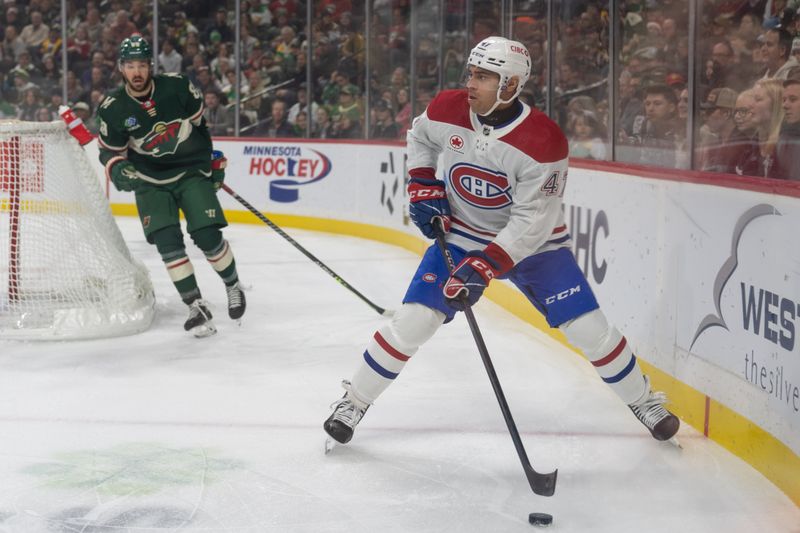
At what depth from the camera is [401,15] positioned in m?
7.69

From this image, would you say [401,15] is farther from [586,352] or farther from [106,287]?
[586,352]

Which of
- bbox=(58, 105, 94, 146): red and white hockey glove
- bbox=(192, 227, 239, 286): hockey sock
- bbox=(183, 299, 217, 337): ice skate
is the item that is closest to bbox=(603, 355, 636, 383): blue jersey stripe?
bbox=(183, 299, 217, 337): ice skate

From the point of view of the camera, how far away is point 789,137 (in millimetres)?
2660

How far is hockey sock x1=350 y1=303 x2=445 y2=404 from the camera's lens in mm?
2717

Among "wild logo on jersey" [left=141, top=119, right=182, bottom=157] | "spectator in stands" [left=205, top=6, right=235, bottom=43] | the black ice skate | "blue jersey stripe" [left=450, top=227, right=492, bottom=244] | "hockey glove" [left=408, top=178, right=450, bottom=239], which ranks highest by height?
"spectator in stands" [left=205, top=6, right=235, bottom=43]

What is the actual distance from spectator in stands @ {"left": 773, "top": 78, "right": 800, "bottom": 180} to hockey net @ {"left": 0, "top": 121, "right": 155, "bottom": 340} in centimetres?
265

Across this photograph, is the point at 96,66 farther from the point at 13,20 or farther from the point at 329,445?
the point at 329,445

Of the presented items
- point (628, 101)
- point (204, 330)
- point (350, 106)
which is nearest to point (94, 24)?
point (350, 106)

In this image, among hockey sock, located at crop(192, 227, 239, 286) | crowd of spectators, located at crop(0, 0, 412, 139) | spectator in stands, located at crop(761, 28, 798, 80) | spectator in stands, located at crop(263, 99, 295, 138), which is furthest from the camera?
spectator in stands, located at crop(263, 99, 295, 138)

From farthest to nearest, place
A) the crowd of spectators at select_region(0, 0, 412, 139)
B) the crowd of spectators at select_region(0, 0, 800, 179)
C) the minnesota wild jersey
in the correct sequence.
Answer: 1. the crowd of spectators at select_region(0, 0, 412, 139)
2. the minnesota wild jersey
3. the crowd of spectators at select_region(0, 0, 800, 179)

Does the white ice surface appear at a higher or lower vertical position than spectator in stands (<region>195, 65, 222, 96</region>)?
lower

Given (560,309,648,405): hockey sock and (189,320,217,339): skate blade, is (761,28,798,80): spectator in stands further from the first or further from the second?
(189,320,217,339): skate blade

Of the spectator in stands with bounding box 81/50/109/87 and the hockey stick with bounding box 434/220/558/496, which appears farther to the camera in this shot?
the spectator in stands with bounding box 81/50/109/87

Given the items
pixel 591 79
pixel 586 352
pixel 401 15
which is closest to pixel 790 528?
pixel 586 352
